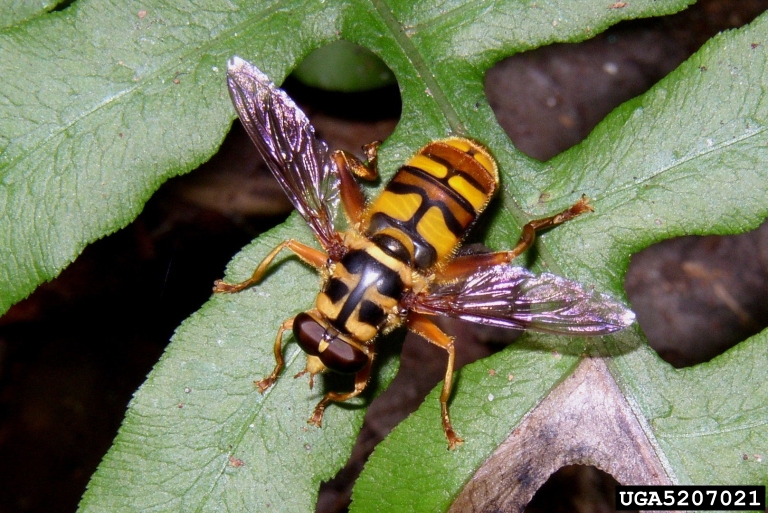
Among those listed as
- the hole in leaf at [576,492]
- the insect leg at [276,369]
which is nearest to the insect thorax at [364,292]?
the insect leg at [276,369]

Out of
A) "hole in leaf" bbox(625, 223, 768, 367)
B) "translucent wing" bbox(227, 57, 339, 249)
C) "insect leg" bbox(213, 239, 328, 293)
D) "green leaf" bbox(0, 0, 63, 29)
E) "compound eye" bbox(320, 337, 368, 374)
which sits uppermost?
"green leaf" bbox(0, 0, 63, 29)

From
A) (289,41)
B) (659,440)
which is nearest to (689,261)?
(659,440)

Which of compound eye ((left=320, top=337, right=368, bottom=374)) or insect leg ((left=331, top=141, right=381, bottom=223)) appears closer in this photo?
compound eye ((left=320, top=337, right=368, bottom=374))

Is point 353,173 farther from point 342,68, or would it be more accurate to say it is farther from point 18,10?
point 18,10

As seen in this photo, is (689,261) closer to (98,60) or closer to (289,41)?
→ (289,41)

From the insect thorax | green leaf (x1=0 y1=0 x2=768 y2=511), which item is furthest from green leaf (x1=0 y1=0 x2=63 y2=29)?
the insect thorax

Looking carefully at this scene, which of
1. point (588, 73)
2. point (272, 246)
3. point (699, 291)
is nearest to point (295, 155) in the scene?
point (272, 246)

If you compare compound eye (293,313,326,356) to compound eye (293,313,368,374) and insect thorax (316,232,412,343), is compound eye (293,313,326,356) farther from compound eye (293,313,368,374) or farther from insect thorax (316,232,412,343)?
insect thorax (316,232,412,343)

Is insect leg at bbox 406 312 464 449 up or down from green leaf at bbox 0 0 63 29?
down
